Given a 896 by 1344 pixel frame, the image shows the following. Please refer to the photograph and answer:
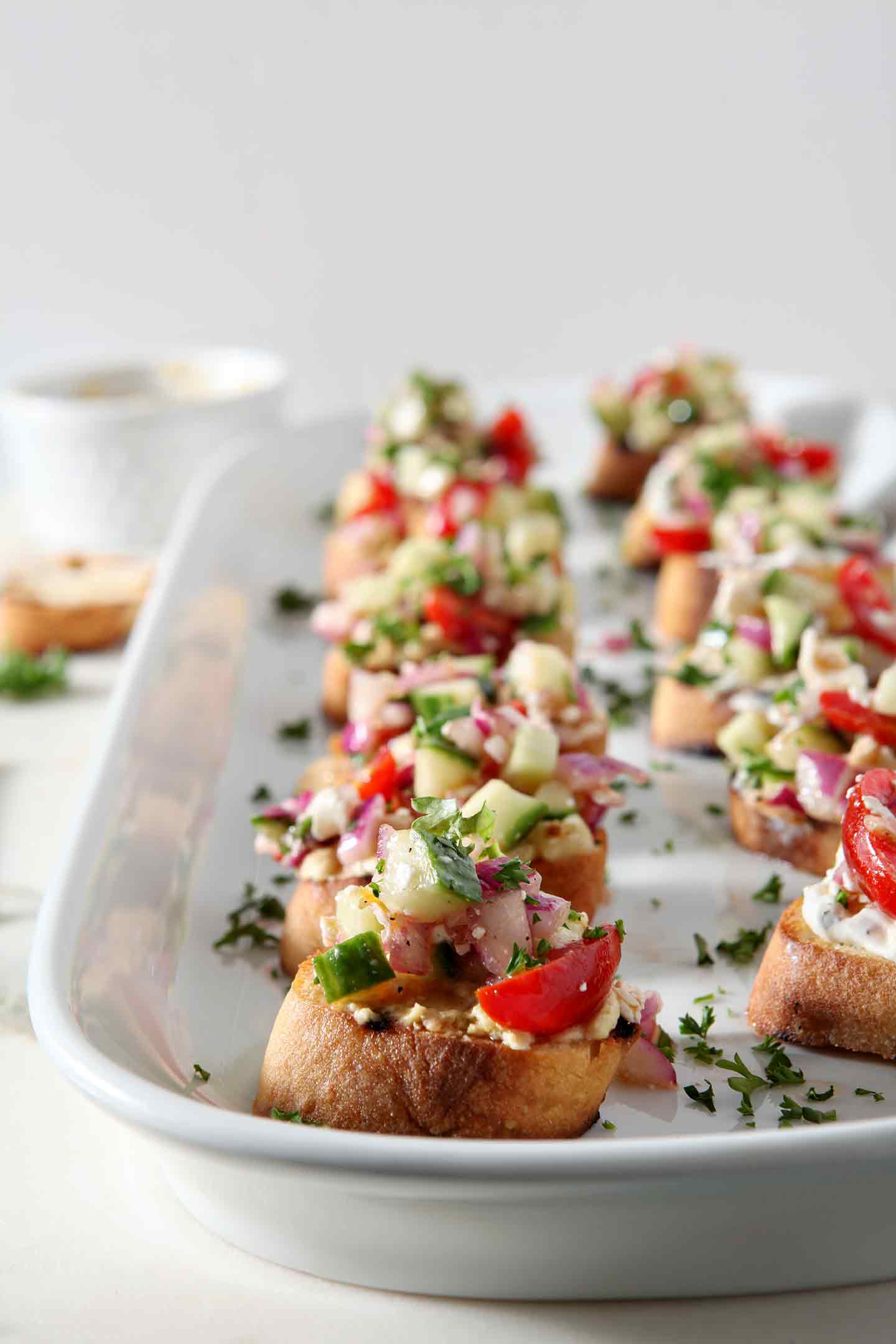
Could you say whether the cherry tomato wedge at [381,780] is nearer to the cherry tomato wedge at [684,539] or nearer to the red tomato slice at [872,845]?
the red tomato slice at [872,845]

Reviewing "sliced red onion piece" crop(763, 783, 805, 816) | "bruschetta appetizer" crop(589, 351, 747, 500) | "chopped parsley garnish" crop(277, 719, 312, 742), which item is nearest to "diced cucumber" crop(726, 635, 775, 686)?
"sliced red onion piece" crop(763, 783, 805, 816)

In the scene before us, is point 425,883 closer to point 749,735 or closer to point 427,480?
point 749,735

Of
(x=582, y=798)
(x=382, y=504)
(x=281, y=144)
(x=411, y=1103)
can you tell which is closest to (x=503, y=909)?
(x=411, y=1103)

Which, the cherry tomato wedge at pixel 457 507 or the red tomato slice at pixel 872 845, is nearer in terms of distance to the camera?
the red tomato slice at pixel 872 845

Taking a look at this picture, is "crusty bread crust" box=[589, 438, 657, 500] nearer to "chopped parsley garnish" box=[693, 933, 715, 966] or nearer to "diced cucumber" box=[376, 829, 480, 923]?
"chopped parsley garnish" box=[693, 933, 715, 966]

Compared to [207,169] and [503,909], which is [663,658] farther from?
[207,169]

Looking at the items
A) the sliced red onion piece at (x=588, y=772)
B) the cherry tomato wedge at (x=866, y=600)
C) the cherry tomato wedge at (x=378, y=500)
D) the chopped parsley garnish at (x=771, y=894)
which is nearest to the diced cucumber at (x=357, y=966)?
the sliced red onion piece at (x=588, y=772)
